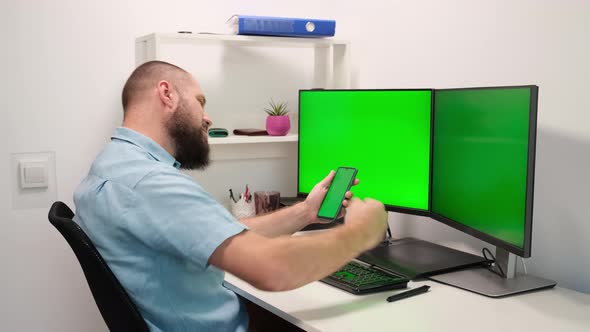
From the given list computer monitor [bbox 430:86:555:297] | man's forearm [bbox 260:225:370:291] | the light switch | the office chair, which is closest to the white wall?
the light switch

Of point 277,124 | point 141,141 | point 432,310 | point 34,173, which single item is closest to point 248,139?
point 277,124

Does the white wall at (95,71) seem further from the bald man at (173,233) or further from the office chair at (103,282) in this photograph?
the office chair at (103,282)

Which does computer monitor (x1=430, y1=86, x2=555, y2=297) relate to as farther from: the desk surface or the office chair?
the office chair

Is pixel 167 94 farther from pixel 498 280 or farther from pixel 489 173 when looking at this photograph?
pixel 498 280

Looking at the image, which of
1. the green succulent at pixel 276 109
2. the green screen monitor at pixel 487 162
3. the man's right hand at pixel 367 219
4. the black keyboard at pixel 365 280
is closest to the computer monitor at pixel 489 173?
the green screen monitor at pixel 487 162

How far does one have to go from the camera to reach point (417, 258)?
75.0 inches

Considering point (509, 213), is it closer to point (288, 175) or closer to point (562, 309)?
point (562, 309)

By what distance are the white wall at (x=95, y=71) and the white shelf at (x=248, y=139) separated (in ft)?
1.19

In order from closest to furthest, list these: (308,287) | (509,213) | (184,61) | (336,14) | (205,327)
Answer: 1. (205,327)
2. (509,213)
3. (308,287)
4. (184,61)
5. (336,14)

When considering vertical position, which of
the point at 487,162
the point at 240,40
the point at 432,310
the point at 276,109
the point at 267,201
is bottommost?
the point at 432,310

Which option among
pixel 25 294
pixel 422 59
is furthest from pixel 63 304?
pixel 422 59

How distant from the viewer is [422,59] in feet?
7.30

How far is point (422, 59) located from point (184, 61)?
0.86m

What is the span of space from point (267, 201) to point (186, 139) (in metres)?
0.82
